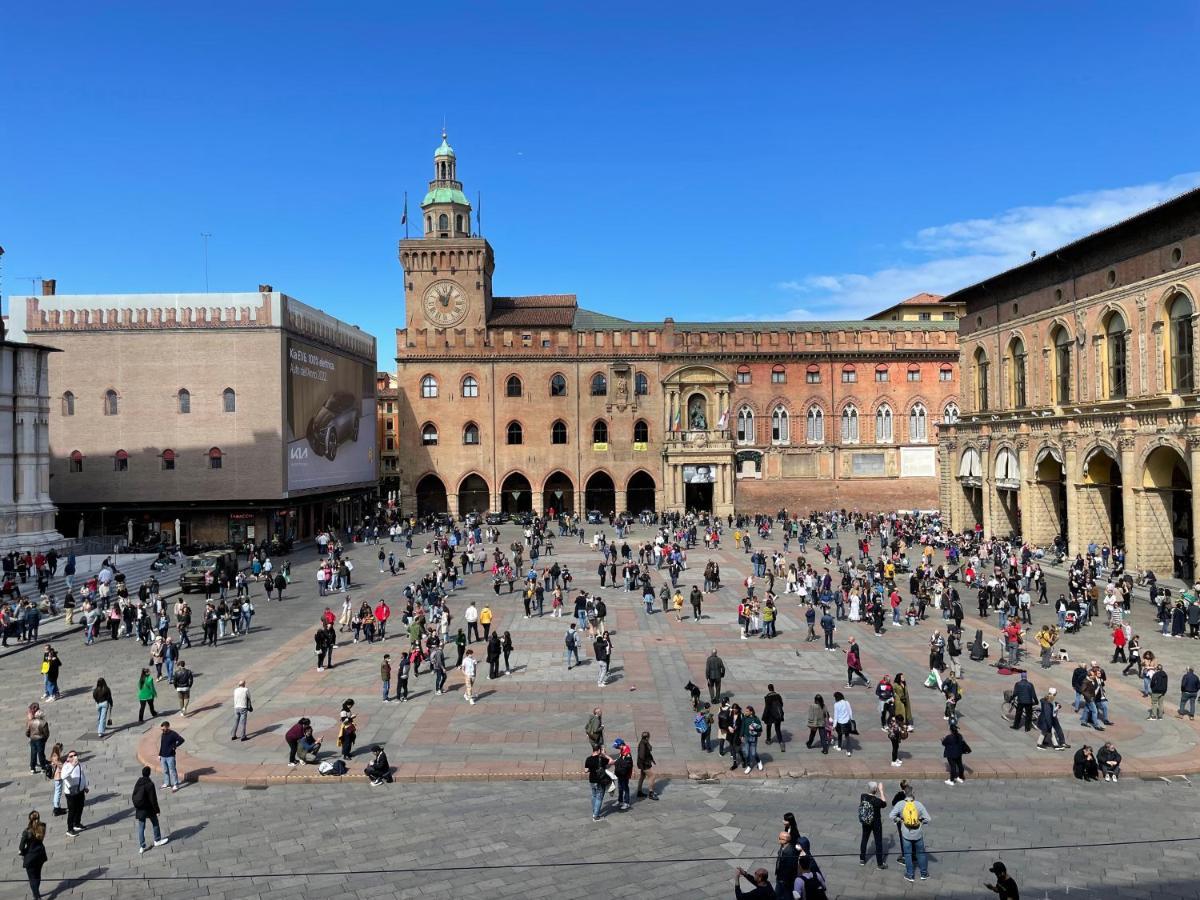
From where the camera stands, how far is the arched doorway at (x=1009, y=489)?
44.8m

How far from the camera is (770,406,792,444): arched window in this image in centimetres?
6588

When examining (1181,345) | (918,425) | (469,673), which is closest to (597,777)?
(469,673)

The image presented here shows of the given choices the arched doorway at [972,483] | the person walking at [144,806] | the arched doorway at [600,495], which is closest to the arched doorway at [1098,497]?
the arched doorway at [972,483]

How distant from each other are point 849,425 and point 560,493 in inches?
879

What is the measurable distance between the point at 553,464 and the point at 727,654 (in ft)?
140

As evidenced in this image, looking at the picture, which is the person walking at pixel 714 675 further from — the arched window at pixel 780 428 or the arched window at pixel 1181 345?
the arched window at pixel 780 428

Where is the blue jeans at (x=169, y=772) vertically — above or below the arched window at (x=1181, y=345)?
below

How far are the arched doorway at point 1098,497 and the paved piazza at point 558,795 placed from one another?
692 inches

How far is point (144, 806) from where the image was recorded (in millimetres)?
11828

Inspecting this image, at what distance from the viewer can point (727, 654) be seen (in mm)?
23328

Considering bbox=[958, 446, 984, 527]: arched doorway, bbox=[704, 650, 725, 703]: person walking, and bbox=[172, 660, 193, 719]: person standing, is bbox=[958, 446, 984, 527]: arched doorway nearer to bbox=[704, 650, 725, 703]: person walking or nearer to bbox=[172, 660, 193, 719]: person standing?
bbox=[704, 650, 725, 703]: person walking

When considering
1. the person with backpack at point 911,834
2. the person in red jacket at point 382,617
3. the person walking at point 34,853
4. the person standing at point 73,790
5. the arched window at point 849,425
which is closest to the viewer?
the person walking at point 34,853

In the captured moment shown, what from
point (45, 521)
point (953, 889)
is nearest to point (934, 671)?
point (953, 889)

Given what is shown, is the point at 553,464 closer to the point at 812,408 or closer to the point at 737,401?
the point at 737,401
